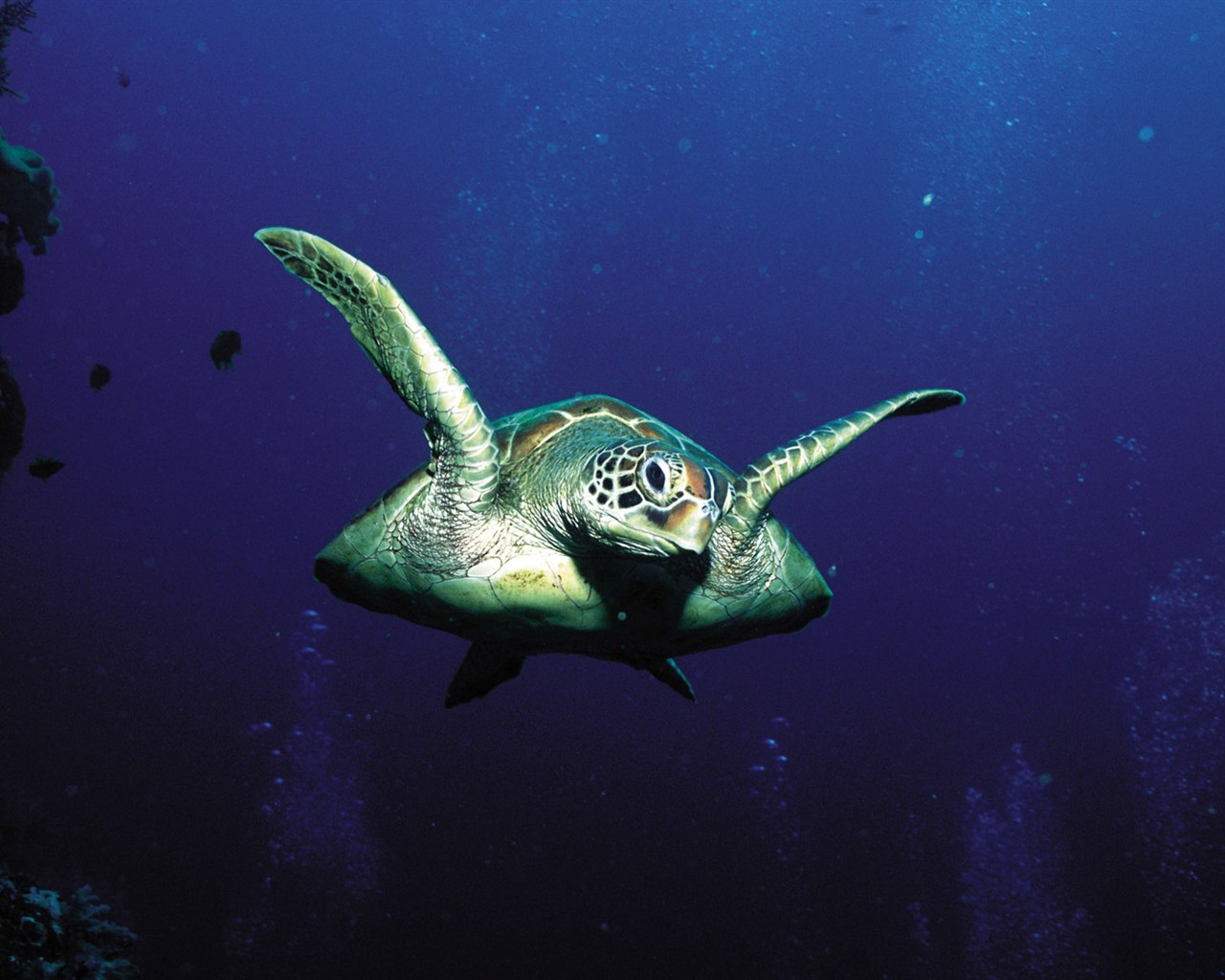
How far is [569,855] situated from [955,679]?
1925cm

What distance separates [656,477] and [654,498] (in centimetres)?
5

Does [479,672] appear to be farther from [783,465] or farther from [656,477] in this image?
[656,477]

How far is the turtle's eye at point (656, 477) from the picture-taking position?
150cm

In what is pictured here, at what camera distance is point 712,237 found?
40031 mm

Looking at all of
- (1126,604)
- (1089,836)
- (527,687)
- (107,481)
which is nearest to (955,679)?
(1126,604)

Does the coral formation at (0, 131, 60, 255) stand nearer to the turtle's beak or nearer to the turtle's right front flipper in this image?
the turtle's right front flipper

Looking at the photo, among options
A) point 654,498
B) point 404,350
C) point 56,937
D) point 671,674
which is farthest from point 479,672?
point 654,498

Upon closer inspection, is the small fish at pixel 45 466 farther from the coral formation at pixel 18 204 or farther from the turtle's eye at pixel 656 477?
the turtle's eye at pixel 656 477

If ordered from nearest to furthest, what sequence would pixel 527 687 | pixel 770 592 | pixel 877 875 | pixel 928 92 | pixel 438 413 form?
pixel 438 413 → pixel 770 592 → pixel 877 875 → pixel 527 687 → pixel 928 92

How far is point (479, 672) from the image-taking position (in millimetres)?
3482

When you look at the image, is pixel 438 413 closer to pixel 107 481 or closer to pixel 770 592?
pixel 770 592

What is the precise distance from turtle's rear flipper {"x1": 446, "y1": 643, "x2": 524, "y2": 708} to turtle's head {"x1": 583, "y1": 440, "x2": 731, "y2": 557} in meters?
1.93

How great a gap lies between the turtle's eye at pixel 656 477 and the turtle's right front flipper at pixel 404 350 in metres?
0.64

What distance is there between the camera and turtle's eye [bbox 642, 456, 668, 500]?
4.92 feet
